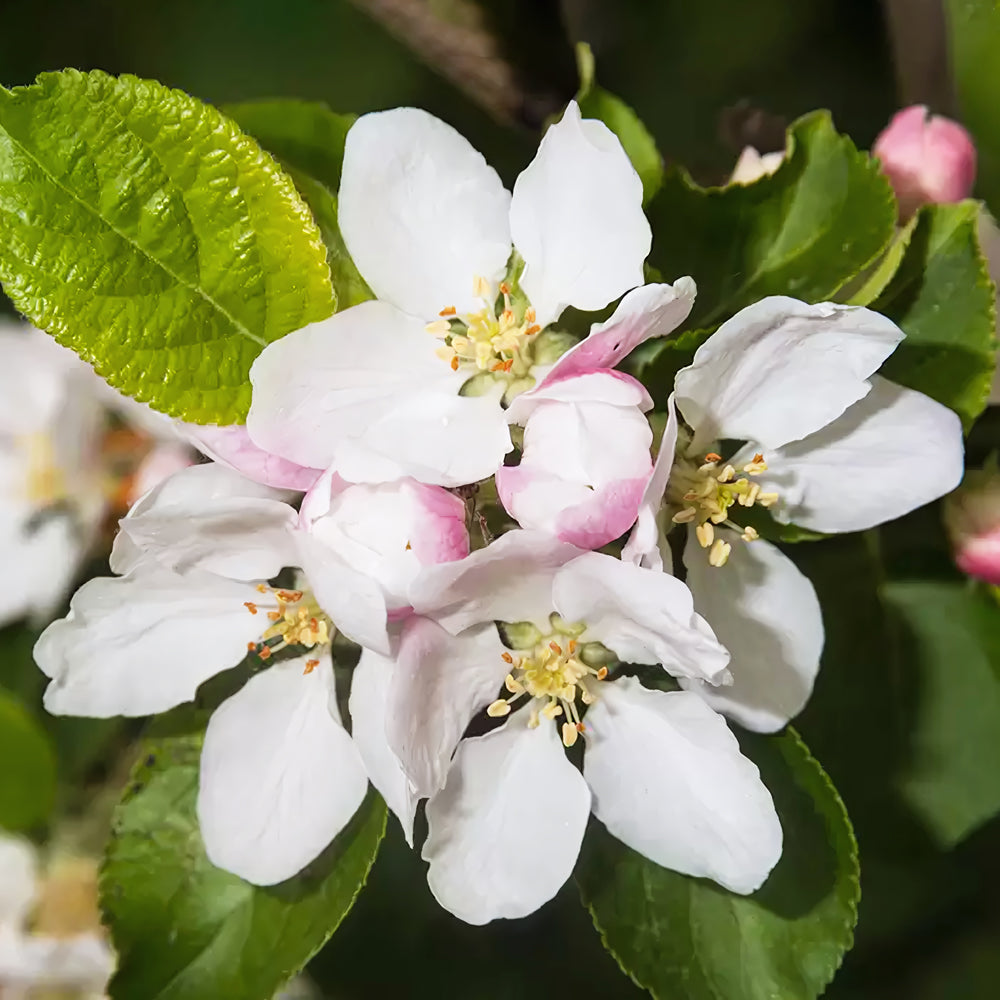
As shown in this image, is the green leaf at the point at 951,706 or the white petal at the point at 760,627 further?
the green leaf at the point at 951,706

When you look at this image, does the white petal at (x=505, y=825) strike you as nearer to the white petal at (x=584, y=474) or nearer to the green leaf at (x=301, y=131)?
the white petal at (x=584, y=474)

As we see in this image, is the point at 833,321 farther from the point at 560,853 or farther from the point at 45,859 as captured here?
the point at 45,859

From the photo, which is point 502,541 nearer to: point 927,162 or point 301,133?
point 301,133

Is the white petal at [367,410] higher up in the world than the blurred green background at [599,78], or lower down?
higher up

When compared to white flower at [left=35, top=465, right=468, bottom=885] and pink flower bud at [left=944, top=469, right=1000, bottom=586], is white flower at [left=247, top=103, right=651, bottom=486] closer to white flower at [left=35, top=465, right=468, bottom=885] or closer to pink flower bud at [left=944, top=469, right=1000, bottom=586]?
white flower at [left=35, top=465, right=468, bottom=885]

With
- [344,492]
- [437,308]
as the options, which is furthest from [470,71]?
[344,492]

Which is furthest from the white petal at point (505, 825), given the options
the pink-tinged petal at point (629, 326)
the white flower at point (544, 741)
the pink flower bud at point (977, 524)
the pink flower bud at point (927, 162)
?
the pink flower bud at point (927, 162)
